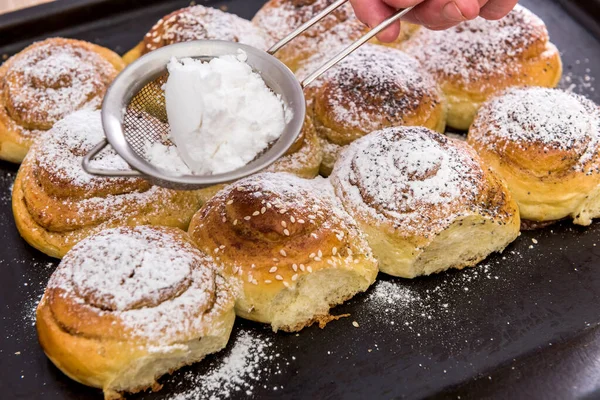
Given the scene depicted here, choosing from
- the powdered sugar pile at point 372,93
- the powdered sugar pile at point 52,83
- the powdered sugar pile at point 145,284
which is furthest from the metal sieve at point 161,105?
the powdered sugar pile at point 52,83

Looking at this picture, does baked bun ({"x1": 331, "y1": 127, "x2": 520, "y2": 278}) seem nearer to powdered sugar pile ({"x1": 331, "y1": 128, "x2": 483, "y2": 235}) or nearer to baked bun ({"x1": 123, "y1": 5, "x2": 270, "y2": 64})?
powdered sugar pile ({"x1": 331, "y1": 128, "x2": 483, "y2": 235})

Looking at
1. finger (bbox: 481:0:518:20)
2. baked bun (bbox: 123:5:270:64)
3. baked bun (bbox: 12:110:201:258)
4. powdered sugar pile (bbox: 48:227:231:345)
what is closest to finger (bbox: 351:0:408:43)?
finger (bbox: 481:0:518:20)

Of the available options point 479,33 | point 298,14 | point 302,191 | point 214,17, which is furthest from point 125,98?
point 479,33

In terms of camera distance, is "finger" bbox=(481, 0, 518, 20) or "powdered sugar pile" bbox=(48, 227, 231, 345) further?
"finger" bbox=(481, 0, 518, 20)

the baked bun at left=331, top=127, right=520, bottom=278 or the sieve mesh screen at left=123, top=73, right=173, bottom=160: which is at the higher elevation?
the sieve mesh screen at left=123, top=73, right=173, bottom=160

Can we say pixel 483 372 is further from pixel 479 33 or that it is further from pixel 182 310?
pixel 479 33

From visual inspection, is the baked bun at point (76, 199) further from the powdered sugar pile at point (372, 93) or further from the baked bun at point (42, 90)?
the powdered sugar pile at point (372, 93)

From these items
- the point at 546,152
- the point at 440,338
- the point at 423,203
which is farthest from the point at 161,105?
the point at 546,152
